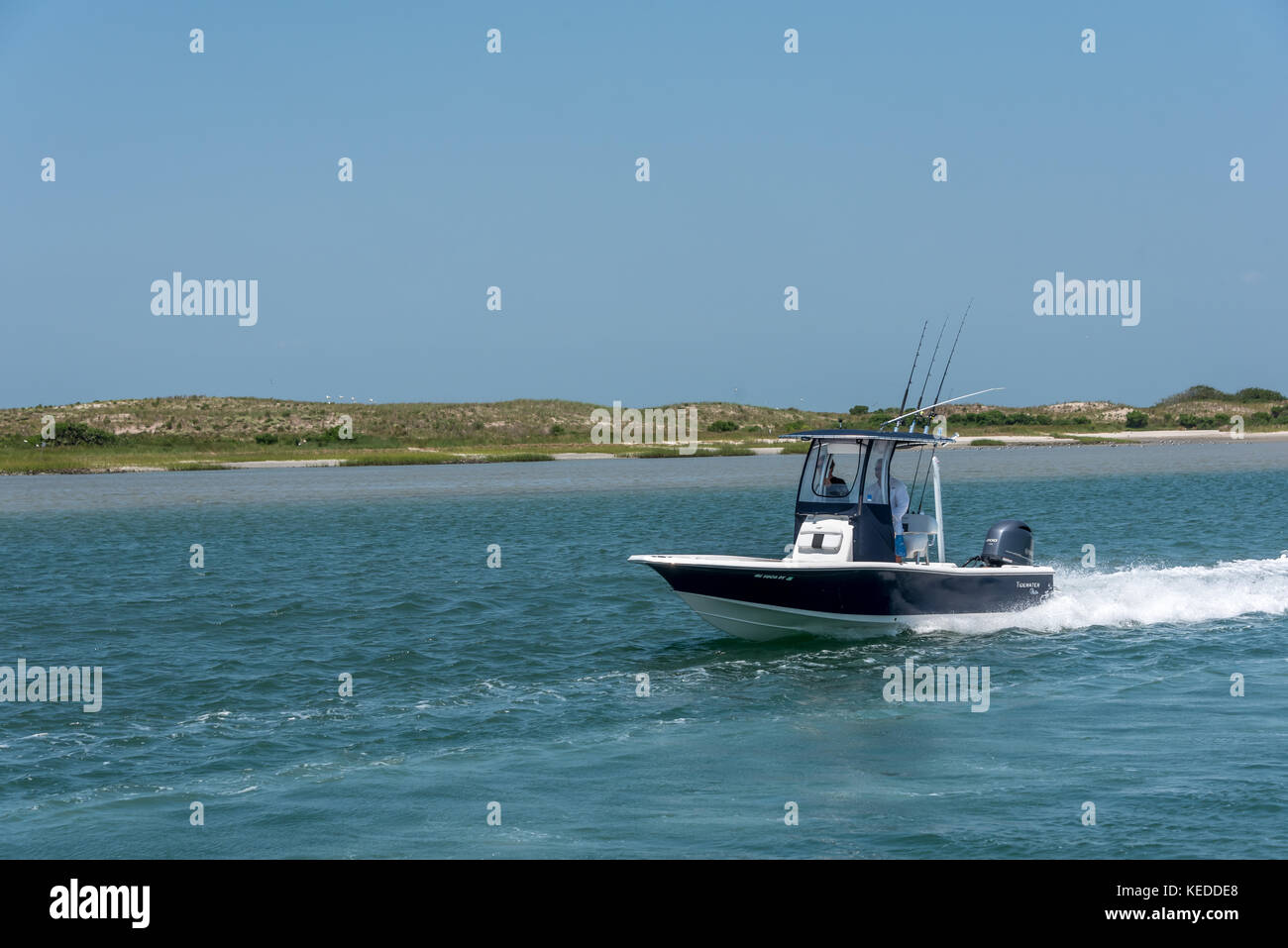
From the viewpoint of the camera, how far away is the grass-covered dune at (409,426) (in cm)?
11088

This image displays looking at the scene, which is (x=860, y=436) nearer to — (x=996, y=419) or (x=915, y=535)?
(x=915, y=535)

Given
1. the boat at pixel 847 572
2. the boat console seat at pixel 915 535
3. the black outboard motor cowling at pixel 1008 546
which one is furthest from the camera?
the black outboard motor cowling at pixel 1008 546

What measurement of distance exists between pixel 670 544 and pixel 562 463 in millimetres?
73080

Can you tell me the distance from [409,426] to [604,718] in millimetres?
127939

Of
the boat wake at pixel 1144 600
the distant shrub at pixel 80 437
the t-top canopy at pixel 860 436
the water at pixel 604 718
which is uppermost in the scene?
the distant shrub at pixel 80 437

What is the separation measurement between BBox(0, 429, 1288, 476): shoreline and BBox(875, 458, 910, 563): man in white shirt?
3010 inches

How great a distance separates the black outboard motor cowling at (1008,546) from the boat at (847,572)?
601 mm

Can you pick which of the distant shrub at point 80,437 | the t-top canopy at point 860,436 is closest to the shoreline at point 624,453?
the distant shrub at point 80,437

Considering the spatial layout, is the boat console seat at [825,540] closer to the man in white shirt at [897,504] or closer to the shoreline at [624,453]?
the man in white shirt at [897,504]

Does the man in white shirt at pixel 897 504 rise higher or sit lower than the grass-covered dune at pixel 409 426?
lower

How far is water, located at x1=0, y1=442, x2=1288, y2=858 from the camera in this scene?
11.8 m

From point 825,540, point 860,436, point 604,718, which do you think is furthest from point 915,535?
point 604,718

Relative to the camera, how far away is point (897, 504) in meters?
22.0

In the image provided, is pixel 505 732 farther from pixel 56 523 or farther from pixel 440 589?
pixel 56 523
